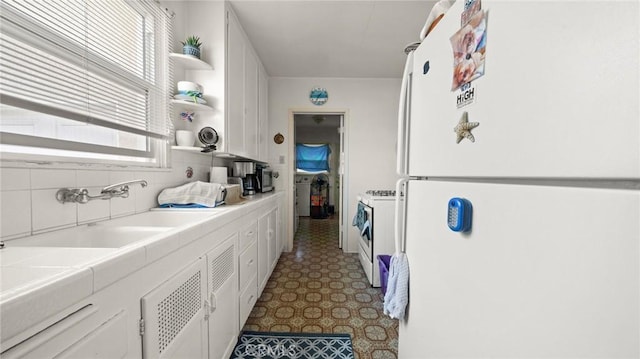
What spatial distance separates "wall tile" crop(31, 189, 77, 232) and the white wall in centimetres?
240

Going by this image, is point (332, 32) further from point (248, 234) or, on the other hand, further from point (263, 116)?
point (248, 234)

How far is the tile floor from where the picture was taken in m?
1.61

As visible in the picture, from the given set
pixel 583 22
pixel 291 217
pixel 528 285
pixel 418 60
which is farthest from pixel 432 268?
pixel 291 217

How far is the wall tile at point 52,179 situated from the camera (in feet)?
2.80

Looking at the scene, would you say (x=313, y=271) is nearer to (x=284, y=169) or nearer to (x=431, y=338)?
(x=284, y=169)

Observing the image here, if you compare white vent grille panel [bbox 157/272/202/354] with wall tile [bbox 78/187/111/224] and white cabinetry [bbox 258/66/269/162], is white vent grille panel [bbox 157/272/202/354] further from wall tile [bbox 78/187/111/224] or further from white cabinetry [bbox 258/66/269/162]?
white cabinetry [bbox 258/66/269/162]

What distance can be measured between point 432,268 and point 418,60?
33.5 inches

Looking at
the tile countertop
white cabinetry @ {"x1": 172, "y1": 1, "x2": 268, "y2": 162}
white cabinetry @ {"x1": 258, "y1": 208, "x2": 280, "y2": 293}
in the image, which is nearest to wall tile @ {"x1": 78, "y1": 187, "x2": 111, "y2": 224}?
the tile countertop

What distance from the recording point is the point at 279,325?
5.55 feet

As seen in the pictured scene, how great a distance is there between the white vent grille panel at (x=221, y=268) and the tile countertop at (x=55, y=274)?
38 centimetres

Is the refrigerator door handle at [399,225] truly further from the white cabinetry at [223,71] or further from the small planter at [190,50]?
the small planter at [190,50]

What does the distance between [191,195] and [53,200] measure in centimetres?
64

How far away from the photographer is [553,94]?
0.41m

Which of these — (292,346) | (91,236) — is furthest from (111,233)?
(292,346)
